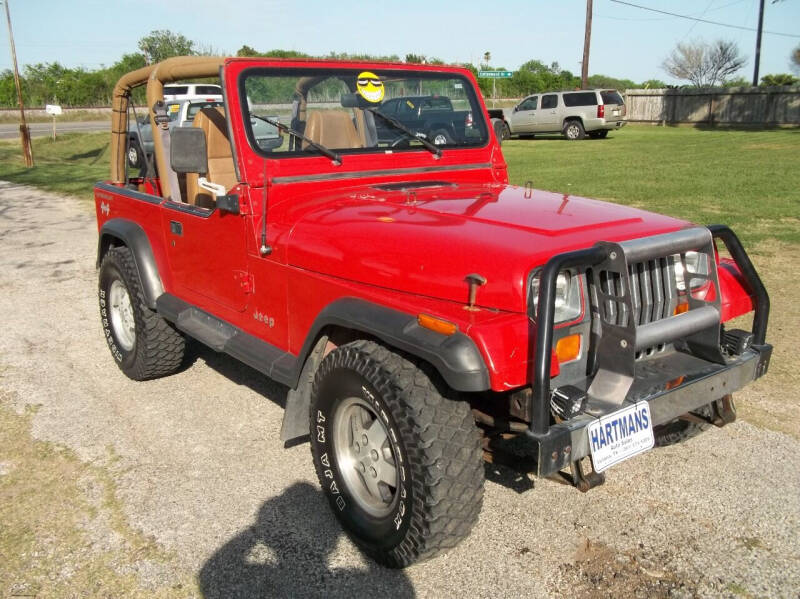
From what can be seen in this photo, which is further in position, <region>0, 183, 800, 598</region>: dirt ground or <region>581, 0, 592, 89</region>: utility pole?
<region>581, 0, 592, 89</region>: utility pole

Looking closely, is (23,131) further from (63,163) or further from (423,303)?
(423,303)

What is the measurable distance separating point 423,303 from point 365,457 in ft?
2.40

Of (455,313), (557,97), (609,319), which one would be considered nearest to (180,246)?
(455,313)

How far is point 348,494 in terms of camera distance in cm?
307

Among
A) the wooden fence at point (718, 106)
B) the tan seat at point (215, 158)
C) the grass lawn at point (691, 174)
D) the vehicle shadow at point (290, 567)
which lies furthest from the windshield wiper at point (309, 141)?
the wooden fence at point (718, 106)

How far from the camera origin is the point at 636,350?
8.90 feet

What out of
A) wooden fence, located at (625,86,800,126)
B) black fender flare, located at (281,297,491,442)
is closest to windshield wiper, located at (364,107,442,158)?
black fender flare, located at (281,297,491,442)

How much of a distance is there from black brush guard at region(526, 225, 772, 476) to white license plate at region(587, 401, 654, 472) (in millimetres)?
33

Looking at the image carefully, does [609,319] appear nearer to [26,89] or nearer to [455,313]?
[455,313]

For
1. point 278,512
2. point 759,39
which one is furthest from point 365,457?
point 759,39

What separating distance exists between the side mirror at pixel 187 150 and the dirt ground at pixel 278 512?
155cm

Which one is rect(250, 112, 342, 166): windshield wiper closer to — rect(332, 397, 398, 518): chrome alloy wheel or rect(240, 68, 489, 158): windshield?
rect(240, 68, 489, 158): windshield

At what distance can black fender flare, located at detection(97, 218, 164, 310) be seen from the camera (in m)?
4.54

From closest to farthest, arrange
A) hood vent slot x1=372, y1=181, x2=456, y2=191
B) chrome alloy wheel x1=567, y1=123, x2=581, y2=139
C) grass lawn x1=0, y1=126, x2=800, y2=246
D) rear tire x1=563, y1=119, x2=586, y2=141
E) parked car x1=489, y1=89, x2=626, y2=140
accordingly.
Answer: hood vent slot x1=372, y1=181, x2=456, y2=191, grass lawn x1=0, y1=126, x2=800, y2=246, parked car x1=489, y1=89, x2=626, y2=140, rear tire x1=563, y1=119, x2=586, y2=141, chrome alloy wheel x1=567, y1=123, x2=581, y2=139
